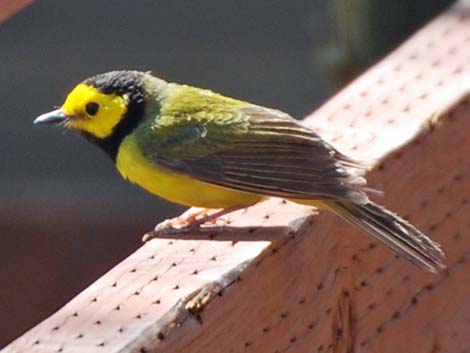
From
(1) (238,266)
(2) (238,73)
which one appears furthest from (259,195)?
(2) (238,73)

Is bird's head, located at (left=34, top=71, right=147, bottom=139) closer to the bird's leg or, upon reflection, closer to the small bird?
the small bird

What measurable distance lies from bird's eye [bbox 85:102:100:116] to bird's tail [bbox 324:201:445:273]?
2.96 feet

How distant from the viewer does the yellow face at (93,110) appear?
11.7 ft

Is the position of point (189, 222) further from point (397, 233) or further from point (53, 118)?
point (53, 118)

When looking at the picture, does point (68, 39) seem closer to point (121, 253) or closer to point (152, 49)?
point (152, 49)

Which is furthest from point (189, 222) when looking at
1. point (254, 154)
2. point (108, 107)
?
point (108, 107)

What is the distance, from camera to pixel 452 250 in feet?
9.73

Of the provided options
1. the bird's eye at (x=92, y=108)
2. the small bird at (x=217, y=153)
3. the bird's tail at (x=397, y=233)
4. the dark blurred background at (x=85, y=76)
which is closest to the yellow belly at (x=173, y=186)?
the small bird at (x=217, y=153)

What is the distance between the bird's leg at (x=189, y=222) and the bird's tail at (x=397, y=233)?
24 centimetres

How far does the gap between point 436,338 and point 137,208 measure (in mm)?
4649

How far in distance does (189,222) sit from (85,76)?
541 centimetres

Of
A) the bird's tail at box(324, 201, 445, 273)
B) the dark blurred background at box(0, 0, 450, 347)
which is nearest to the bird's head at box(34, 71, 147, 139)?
the bird's tail at box(324, 201, 445, 273)

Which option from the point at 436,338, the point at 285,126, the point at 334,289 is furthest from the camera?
the point at 285,126

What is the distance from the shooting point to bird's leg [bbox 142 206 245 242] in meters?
2.78
